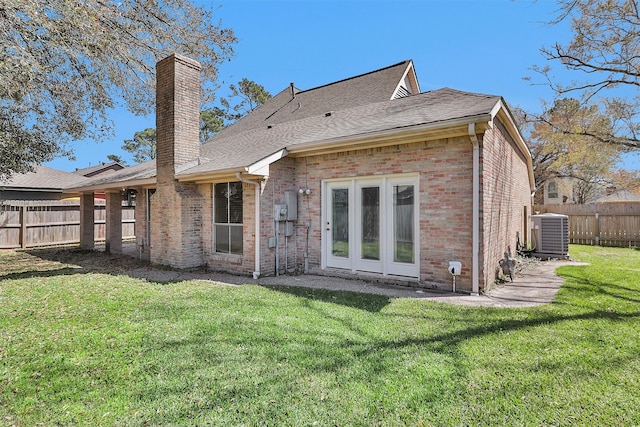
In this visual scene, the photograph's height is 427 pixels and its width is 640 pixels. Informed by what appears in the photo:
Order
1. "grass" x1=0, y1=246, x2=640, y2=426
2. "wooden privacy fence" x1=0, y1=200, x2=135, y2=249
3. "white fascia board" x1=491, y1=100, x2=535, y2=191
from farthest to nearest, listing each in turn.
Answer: "wooden privacy fence" x1=0, y1=200, x2=135, y2=249
"white fascia board" x1=491, y1=100, x2=535, y2=191
"grass" x1=0, y1=246, x2=640, y2=426

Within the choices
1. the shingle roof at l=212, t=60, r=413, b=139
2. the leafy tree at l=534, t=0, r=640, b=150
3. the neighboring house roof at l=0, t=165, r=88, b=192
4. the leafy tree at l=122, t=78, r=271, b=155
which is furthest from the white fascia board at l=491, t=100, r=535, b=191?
the leafy tree at l=122, t=78, r=271, b=155

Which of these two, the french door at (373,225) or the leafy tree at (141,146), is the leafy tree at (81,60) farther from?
the leafy tree at (141,146)

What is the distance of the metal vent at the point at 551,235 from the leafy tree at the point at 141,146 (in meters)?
39.2

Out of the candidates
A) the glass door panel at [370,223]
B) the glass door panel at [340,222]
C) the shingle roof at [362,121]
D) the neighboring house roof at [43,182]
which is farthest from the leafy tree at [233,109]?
the glass door panel at [370,223]

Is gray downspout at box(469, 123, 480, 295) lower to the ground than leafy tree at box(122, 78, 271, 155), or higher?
lower

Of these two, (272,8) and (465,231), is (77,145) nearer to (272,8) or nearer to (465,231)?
(272,8)

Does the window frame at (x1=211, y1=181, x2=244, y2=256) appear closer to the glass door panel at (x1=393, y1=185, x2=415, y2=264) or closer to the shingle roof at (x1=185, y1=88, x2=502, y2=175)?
the shingle roof at (x1=185, y1=88, x2=502, y2=175)

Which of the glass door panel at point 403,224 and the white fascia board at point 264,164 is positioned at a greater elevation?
the white fascia board at point 264,164

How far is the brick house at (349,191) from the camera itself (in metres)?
6.30

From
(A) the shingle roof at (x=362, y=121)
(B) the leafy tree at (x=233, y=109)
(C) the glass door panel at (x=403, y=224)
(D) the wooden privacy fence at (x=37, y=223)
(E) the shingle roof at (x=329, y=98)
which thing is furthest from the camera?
(B) the leafy tree at (x=233, y=109)

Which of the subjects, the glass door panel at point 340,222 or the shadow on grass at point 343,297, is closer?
the shadow on grass at point 343,297

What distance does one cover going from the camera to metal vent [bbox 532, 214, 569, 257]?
34.5 ft

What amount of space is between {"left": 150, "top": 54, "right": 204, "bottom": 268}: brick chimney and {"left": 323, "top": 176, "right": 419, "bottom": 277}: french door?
398 cm

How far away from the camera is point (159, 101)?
9672 mm
